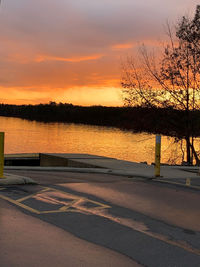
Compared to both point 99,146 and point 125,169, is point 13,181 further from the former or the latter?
point 99,146

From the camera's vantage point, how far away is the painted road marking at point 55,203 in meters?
6.46

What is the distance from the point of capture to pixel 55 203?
6953 mm

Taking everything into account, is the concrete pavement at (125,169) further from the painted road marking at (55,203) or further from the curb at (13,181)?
the curb at (13,181)

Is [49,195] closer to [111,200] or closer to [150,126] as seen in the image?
[111,200]

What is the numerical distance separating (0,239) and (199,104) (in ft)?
74.7

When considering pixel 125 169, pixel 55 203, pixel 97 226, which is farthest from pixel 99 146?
pixel 97 226

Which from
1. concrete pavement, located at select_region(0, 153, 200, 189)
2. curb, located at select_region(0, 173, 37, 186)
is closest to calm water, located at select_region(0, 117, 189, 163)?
concrete pavement, located at select_region(0, 153, 200, 189)

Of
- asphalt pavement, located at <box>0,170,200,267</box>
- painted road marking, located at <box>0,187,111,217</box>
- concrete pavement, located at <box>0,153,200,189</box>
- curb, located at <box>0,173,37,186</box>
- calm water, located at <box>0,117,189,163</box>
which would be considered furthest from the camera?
calm water, located at <box>0,117,189,163</box>

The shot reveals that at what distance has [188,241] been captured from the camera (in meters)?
5.05

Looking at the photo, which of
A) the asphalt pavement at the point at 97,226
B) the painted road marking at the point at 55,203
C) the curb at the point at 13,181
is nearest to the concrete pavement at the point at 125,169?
the asphalt pavement at the point at 97,226

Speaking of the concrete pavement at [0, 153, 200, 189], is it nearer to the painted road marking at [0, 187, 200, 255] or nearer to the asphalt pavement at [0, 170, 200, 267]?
the asphalt pavement at [0, 170, 200, 267]

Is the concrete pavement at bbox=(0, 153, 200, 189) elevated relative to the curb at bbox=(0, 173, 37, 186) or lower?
lower

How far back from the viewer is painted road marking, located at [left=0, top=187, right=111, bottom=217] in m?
6.46

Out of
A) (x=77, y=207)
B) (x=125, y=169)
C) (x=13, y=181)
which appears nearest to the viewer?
(x=77, y=207)
